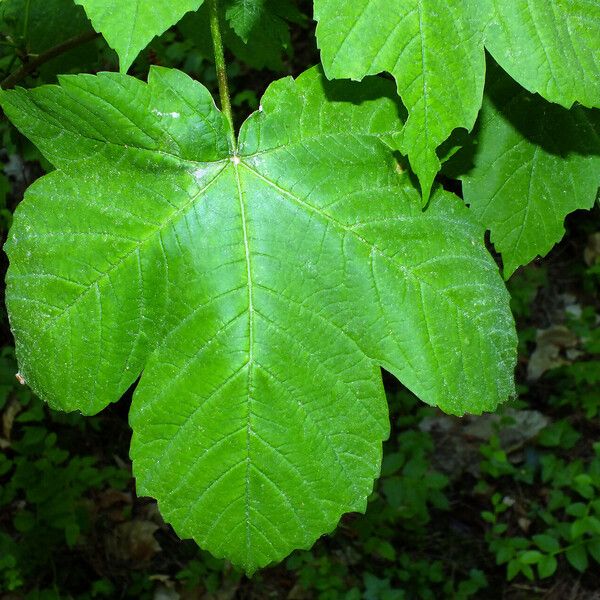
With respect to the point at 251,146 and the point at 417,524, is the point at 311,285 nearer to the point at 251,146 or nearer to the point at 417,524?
the point at 251,146

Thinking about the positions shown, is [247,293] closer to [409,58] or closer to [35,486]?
[409,58]

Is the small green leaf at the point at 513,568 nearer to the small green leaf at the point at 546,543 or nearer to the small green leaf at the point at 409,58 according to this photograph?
the small green leaf at the point at 546,543

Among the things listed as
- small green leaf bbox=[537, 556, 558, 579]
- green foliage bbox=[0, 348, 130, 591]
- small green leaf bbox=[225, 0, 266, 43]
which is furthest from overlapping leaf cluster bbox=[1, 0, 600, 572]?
small green leaf bbox=[537, 556, 558, 579]

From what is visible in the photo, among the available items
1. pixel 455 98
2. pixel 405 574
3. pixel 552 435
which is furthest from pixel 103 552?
pixel 455 98

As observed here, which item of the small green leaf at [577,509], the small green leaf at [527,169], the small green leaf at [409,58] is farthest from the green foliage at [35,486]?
the small green leaf at [409,58]

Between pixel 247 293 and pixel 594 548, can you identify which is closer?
pixel 247 293

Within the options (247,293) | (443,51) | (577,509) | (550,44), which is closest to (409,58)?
(443,51)

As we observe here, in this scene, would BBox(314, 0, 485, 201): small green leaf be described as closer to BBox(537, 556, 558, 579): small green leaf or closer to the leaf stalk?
the leaf stalk

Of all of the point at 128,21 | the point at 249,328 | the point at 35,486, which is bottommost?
the point at 35,486
